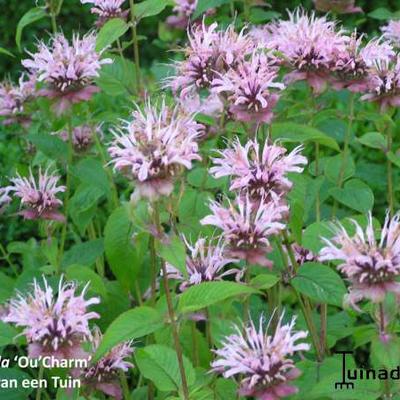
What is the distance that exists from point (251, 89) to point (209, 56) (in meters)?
0.17

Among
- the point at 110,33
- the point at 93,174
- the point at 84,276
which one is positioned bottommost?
the point at 84,276

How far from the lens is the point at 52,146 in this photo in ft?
6.69

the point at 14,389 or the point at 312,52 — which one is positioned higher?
the point at 312,52

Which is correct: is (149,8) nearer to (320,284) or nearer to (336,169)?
(336,169)

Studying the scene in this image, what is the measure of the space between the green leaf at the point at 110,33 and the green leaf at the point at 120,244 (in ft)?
1.11

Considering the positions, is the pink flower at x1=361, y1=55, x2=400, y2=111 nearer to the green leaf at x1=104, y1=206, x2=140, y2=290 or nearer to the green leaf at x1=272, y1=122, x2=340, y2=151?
the green leaf at x1=272, y1=122, x2=340, y2=151

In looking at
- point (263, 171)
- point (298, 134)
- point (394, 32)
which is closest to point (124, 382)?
point (263, 171)

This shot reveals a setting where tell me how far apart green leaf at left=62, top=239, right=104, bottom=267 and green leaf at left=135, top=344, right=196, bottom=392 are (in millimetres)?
450

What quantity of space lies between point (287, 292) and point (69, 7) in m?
3.56

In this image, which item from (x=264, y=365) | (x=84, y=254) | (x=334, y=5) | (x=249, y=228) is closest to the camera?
(x=264, y=365)

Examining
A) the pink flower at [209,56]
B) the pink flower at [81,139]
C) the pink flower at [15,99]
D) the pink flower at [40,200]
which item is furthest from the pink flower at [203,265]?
the pink flower at [15,99]

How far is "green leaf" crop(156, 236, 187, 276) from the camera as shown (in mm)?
1389

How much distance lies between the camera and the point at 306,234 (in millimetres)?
1612

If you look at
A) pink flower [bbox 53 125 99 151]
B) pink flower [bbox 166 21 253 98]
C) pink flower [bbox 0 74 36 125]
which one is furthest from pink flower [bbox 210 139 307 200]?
pink flower [bbox 0 74 36 125]
